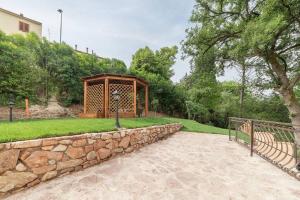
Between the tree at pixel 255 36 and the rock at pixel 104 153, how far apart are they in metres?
5.60

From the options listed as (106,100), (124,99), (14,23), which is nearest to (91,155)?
(106,100)

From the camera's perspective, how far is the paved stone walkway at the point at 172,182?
7.76ft

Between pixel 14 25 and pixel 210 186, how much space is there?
2087 centimetres

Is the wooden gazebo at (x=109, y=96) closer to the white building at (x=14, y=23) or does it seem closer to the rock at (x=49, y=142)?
the rock at (x=49, y=142)

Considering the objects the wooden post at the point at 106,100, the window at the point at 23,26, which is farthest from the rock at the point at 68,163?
the window at the point at 23,26

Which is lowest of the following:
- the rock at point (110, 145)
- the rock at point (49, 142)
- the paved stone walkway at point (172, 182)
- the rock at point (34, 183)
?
the paved stone walkway at point (172, 182)

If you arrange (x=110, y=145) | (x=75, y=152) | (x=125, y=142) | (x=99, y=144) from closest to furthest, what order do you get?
(x=75, y=152) < (x=99, y=144) < (x=110, y=145) < (x=125, y=142)

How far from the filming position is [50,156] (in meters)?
2.80

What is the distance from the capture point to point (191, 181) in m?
2.82

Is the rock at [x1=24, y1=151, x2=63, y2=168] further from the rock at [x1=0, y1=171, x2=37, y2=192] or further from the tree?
the tree

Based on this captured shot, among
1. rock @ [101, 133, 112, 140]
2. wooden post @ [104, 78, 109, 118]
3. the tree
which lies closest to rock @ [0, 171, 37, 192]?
rock @ [101, 133, 112, 140]

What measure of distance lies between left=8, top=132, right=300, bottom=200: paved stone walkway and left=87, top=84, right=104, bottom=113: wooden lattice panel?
15.9 ft

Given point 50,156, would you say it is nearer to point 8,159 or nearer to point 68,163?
point 68,163

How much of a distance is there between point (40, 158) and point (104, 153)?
129 centimetres
